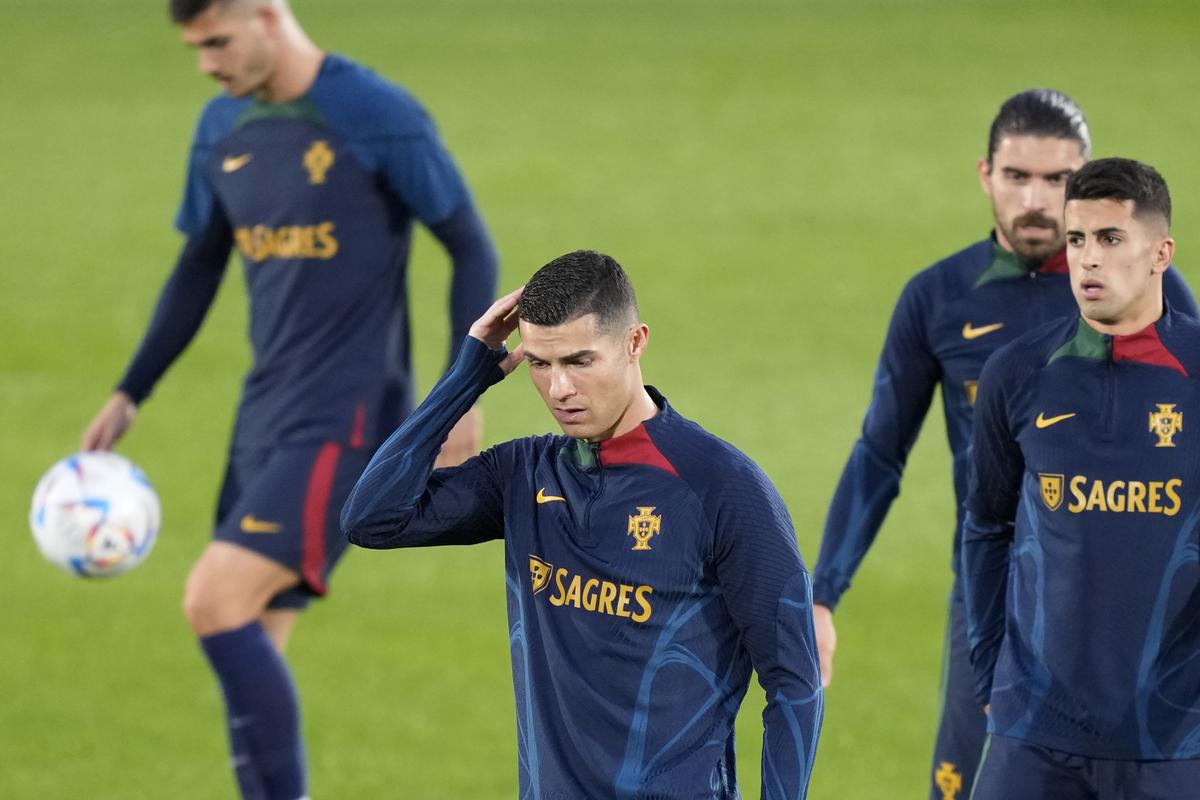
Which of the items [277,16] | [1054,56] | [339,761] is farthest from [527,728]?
[1054,56]

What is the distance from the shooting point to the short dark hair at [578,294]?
161 inches

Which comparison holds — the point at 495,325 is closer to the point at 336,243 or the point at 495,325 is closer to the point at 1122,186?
the point at 1122,186

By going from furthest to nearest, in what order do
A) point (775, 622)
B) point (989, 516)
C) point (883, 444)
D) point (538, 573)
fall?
point (883, 444) < point (989, 516) < point (538, 573) < point (775, 622)

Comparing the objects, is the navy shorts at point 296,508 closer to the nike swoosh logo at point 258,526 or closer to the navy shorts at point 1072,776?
the nike swoosh logo at point 258,526

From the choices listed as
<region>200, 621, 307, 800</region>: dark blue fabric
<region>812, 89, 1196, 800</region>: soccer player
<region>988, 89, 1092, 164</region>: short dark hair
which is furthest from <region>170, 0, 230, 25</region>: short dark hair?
<region>988, 89, 1092, 164</region>: short dark hair

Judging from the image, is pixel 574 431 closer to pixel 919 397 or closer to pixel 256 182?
pixel 919 397

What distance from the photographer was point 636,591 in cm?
411

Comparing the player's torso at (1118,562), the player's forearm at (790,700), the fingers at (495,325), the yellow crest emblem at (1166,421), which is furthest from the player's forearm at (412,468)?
the yellow crest emblem at (1166,421)

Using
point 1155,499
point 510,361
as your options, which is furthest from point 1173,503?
point 510,361

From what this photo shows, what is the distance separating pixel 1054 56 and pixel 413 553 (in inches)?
510

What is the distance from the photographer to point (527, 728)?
422 centimetres

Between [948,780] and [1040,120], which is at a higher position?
[1040,120]

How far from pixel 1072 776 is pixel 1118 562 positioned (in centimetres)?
47

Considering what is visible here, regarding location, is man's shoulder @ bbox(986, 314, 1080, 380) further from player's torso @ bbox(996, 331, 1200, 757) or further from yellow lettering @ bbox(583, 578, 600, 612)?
yellow lettering @ bbox(583, 578, 600, 612)
